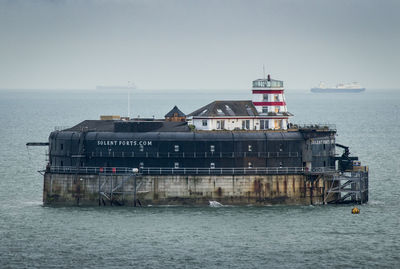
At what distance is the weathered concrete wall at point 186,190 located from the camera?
106938 mm

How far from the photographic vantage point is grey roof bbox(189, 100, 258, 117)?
11344cm

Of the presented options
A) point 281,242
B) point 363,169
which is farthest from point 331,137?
point 281,242

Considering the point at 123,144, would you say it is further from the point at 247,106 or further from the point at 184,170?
the point at 247,106

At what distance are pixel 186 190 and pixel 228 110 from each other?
39.9 ft

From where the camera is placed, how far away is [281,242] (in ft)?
301

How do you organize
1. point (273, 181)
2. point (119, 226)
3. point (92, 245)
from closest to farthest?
point (92, 245), point (119, 226), point (273, 181)

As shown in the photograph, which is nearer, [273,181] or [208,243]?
[208,243]

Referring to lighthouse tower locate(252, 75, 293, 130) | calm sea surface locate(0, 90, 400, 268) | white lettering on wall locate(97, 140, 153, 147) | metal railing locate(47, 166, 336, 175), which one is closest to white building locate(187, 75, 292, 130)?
lighthouse tower locate(252, 75, 293, 130)

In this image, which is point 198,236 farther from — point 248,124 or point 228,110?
point 248,124

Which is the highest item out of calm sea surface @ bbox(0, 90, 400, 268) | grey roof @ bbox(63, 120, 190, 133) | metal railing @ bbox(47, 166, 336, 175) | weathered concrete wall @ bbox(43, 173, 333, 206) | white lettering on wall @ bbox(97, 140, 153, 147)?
grey roof @ bbox(63, 120, 190, 133)

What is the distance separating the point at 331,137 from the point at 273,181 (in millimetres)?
10213

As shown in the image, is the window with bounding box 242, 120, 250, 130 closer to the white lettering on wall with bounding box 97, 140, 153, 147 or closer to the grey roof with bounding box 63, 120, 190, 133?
the grey roof with bounding box 63, 120, 190, 133

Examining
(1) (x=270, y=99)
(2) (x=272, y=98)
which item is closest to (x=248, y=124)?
(1) (x=270, y=99)

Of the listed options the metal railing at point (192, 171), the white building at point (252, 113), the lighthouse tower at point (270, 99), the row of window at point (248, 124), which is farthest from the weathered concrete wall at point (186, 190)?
the lighthouse tower at point (270, 99)
